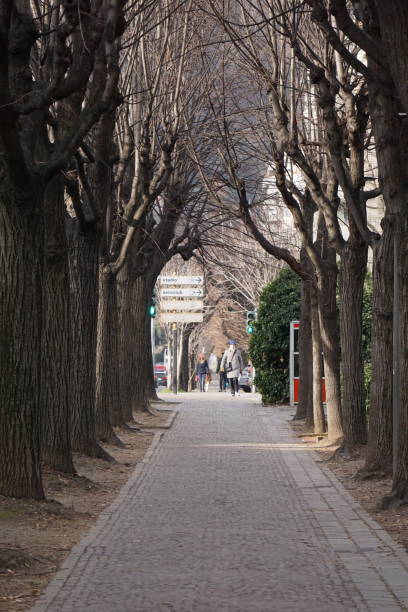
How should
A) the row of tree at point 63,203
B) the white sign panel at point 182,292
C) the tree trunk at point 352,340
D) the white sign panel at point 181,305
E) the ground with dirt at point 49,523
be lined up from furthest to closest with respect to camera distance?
the white sign panel at point 181,305 < the white sign panel at point 182,292 < the tree trunk at point 352,340 < the row of tree at point 63,203 < the ground with dirt at point 49,523

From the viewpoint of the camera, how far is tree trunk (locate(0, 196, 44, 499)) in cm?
1105

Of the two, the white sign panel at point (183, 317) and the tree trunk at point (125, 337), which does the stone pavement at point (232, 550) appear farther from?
the white sign panel at point (183, 317)

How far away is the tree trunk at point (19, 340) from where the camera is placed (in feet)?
36.3

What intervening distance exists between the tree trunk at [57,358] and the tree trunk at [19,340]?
2753 mm

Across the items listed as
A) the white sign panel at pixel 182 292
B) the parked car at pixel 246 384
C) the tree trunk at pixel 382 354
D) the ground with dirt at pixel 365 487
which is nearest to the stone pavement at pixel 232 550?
the ground with dirt at pixel 365 487

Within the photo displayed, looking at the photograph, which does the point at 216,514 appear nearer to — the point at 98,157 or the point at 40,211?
the point at 40,211

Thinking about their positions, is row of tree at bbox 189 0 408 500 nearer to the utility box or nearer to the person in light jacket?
the utility box

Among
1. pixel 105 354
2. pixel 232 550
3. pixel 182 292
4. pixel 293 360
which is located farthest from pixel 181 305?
pixel 232 550

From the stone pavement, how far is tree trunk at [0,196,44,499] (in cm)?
93

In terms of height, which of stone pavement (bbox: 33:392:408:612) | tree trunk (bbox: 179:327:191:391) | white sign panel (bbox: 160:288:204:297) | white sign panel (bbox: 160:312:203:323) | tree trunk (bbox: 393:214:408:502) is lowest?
stone pavement (bbox: 33:392:408:612)

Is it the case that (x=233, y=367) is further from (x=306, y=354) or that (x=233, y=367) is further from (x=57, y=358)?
(x=57, y=358)

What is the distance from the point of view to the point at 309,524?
11.2 metres

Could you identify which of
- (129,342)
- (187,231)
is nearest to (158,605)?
(129,342)

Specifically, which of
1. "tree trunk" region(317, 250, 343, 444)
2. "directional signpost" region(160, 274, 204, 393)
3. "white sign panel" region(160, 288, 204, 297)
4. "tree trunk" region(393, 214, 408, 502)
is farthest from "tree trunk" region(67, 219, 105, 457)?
"white sign panel" region(160, 288, 204, 297)
